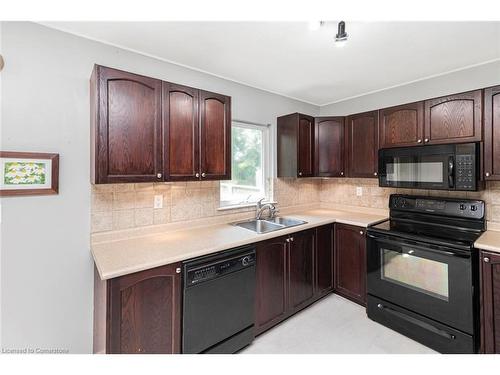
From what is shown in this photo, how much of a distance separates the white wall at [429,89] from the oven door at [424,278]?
1550mm

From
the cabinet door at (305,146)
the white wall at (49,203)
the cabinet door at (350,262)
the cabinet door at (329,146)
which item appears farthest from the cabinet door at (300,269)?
the white wall at (49,203)

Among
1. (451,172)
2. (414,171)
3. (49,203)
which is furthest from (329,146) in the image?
(49,203)

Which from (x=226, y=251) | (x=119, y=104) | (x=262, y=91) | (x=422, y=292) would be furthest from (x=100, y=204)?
(x=422, y=292)

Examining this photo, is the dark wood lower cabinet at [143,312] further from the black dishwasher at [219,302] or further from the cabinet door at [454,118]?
the cabinet door at [454,118]

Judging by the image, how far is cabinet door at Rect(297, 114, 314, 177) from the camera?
9.40 ft

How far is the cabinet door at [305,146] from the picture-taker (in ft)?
9.40

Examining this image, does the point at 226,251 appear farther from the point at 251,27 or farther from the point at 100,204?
the point at 251,27

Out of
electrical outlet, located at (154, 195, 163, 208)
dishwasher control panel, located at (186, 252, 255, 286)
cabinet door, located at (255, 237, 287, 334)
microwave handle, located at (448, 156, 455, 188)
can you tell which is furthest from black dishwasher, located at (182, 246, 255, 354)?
microwave handle, located at (448, 156, 455, 188)

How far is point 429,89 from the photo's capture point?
8.39 ft

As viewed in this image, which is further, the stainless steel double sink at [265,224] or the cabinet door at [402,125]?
the stainless steel double sink at [265,224]

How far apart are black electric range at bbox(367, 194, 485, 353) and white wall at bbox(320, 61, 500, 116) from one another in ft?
3.47

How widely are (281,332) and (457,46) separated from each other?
271 cm

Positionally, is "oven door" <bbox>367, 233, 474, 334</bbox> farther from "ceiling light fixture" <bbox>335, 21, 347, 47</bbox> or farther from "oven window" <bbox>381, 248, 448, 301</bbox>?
"ceiling light fixture" <bbox>335, 21, 347, 47</bbox>

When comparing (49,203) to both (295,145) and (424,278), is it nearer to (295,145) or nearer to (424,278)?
(295,145)
